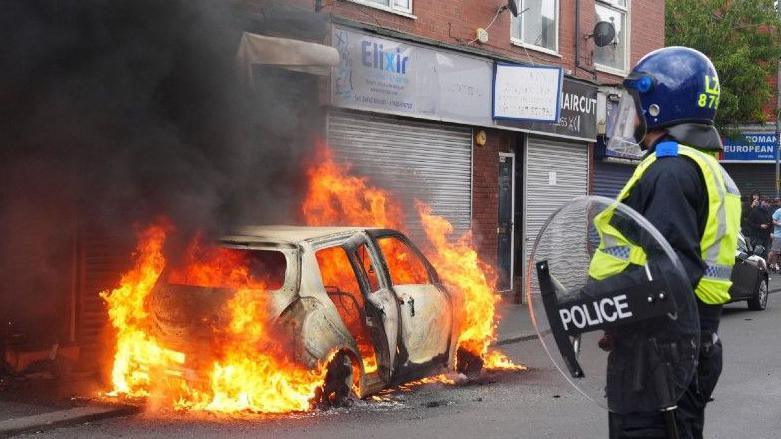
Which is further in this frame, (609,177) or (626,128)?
(609,177)

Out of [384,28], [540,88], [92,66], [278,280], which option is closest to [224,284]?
[278,280]

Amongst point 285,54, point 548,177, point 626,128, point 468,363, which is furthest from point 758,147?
point 626,128

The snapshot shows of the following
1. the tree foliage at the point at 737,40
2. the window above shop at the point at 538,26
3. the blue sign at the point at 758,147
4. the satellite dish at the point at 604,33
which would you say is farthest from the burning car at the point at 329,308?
the blue sign at the point at 758,147

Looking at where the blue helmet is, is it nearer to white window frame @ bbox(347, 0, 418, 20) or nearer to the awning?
the awning

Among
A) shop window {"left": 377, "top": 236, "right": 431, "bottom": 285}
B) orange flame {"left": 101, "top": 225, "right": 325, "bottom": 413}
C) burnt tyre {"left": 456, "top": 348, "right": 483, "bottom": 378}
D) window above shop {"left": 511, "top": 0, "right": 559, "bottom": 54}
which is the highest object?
window above shop {"left": 511, "top": 0, "right": 559, "bottom": 54}

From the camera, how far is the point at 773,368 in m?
9.97

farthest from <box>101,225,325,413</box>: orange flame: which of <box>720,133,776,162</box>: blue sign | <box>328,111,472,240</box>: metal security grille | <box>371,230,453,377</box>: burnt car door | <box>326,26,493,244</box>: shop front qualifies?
<box>720,133,776,162</box>: blue sign

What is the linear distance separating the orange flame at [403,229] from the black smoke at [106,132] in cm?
131

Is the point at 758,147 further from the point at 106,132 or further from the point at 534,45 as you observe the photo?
the point at 106,132

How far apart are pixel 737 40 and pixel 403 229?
53.6 feet

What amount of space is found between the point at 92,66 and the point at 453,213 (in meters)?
7.31

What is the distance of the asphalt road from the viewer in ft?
22.7

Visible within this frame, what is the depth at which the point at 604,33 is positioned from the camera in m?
17.9

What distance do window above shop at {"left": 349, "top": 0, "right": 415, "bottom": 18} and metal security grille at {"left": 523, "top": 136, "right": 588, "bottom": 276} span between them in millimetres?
3637
